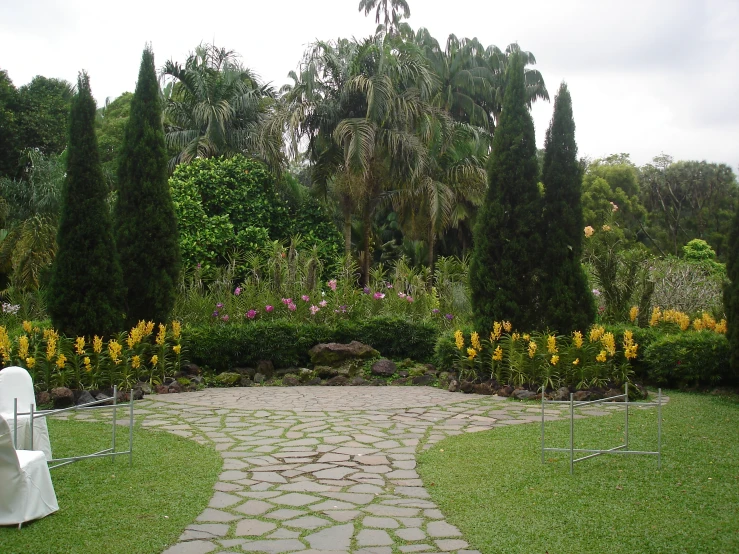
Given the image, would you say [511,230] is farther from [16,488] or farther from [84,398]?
[16,488]

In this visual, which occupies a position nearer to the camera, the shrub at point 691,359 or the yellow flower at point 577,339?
the yellow flower at point 577,339

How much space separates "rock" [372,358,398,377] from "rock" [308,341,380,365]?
369 millimetres

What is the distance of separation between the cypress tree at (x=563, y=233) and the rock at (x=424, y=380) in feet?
6.31

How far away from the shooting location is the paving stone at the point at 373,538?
3.69 meters

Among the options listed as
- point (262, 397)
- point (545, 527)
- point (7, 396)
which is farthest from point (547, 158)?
point (7, 396)

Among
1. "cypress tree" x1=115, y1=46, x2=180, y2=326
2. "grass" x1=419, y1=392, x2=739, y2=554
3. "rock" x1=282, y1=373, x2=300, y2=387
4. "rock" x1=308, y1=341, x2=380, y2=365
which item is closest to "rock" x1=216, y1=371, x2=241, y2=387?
"rock" x1=282, y1=373, x2=300, y2=387

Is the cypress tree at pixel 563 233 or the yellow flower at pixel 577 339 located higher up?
the cypress tree at pixel 563 233

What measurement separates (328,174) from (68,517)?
575 inches

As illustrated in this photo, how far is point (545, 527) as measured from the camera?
12.7 ft

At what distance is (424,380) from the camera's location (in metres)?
10.1

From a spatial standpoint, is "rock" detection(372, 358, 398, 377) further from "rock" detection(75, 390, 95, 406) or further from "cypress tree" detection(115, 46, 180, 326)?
"rock" detection(75, 390, 95, 406)

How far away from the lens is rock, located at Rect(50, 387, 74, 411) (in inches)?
305

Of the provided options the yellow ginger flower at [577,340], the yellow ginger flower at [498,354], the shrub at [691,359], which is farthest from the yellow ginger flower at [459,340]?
the shrub at [691,359]

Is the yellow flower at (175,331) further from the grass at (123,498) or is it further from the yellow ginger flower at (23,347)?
the grass at (123,498)
